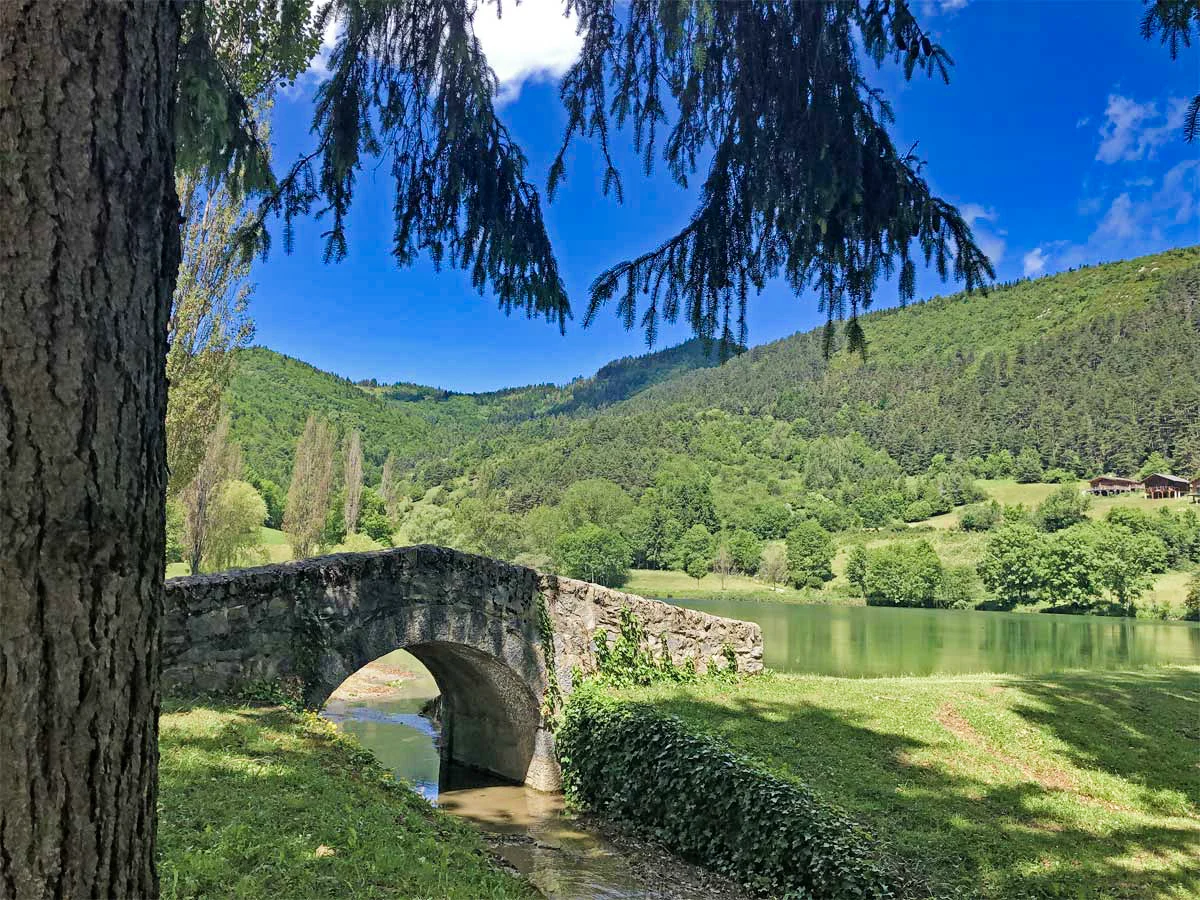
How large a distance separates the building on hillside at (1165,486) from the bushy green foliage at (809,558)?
107 feet

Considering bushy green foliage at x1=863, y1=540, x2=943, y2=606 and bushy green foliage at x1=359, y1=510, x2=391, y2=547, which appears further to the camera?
bushy green foliage at x1=863, y1=540, x2=943, y2=606

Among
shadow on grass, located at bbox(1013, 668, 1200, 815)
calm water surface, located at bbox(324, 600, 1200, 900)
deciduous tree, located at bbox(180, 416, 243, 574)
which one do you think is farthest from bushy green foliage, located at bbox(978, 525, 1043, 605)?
deciduous tree, located at bbox(180, 416, 243, 574)

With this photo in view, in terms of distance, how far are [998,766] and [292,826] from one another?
7401 mm

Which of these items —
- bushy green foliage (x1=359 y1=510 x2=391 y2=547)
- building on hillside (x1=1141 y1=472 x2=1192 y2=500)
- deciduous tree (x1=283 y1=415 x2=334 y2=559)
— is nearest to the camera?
deciduous tree (x1=283 y1=415 x2=334 y2=559)

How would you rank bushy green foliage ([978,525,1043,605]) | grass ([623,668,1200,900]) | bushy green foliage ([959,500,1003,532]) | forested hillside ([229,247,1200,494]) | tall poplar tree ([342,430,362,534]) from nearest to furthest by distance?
1. grass ([623,668,1200,900])
2. tall poplar tree ([342,430,362,534])
3. bushy green foliage ([978,525,1043,605])
4. bushy green foliage ([959,500,1003,532])
5. forested hillside ([229,247,1200,494])

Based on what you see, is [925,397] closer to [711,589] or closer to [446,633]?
[711,589]

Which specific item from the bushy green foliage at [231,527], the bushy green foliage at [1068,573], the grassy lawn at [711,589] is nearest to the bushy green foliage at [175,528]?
the bushy green foliage at [231,527]

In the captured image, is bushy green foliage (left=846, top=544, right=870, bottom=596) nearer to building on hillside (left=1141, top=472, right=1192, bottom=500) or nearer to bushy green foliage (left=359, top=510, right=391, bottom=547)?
building on hillside (left=1141, top=472, right=1192, bottom=500)

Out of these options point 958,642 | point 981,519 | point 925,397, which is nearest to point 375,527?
point 958,642

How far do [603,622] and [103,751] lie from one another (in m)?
10.4

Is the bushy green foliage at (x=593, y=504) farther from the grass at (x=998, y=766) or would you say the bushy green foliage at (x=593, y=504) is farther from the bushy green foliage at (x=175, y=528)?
the grass at (x=998, y=766)

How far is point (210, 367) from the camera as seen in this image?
15.5 meters

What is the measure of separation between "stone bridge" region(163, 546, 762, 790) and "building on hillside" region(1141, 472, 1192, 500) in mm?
81397

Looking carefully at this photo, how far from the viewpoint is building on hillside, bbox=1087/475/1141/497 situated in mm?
80812
